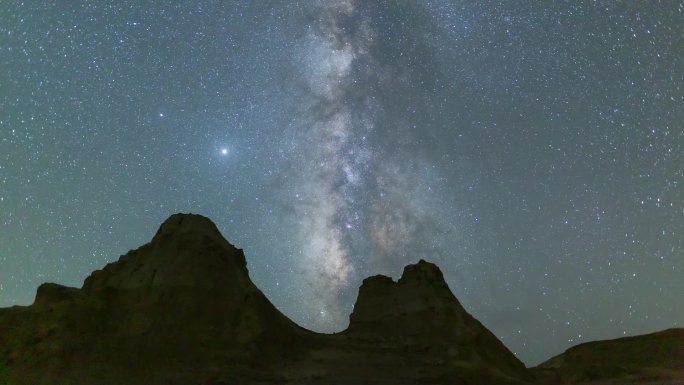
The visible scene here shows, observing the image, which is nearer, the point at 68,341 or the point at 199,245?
the point at 68,341

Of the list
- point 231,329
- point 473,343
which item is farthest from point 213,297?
point 473,343

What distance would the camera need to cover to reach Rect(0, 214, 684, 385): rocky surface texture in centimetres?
1586

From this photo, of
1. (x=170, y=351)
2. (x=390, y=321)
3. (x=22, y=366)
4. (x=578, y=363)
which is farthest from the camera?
(x=578, y=363)

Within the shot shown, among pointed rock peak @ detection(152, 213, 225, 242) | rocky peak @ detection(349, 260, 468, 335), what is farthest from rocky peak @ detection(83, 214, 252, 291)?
rocky peak @ detection(349, 260, 468, 335)

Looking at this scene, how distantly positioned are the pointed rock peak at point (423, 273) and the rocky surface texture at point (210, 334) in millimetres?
213

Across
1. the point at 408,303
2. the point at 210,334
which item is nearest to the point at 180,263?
the point at 210,334

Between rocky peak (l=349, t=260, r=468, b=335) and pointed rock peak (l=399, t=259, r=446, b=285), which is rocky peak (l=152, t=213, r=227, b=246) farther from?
pointed rock peak (l=399, t=259, r=446, b=285)

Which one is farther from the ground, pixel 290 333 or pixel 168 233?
pixel 168 233

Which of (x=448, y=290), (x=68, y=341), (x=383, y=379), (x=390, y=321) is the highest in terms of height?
(x=448, y=290)

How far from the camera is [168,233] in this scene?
20.5 meters

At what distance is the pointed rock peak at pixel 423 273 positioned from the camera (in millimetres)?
24375

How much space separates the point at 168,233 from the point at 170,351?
5695mm

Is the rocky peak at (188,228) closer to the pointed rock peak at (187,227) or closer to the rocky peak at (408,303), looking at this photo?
the pointed rock peak at (187,227)

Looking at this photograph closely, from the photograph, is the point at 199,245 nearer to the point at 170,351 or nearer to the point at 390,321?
the point at 170,351
